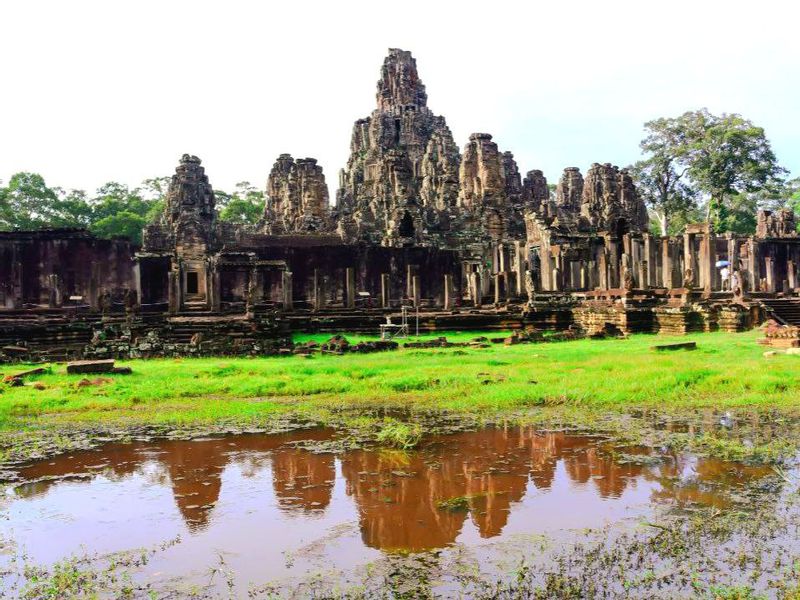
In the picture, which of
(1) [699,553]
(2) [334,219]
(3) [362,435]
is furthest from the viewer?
(2) [334,219]

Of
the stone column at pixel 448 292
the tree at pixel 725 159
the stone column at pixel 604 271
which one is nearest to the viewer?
the stone column at pixel 448 292

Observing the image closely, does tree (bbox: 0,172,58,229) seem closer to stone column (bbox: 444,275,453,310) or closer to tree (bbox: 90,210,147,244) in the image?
tree (bbox: 90,210,147,244)

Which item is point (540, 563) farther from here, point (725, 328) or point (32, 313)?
point (32, 313)

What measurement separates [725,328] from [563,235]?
12.3m

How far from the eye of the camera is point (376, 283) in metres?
31.5

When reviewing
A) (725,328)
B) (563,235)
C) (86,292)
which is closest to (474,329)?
(725,328)

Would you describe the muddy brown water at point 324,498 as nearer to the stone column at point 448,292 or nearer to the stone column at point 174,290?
the stone column at point 174,290

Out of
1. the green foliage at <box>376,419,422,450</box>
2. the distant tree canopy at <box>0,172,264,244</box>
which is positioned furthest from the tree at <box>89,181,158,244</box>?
the green foliage at <box>376,419,422,450</box>

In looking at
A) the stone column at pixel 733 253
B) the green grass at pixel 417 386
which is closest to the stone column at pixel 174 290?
the green grass at pixel 417 386

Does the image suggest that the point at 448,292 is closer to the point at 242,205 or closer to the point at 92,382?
the point at 92,382

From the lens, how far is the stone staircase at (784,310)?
2262 centimetres

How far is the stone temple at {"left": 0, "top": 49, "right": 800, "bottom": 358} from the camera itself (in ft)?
71.3

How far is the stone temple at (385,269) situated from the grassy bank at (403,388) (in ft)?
16.7

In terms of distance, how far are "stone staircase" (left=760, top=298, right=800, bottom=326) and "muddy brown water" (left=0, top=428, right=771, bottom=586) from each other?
677 inches
